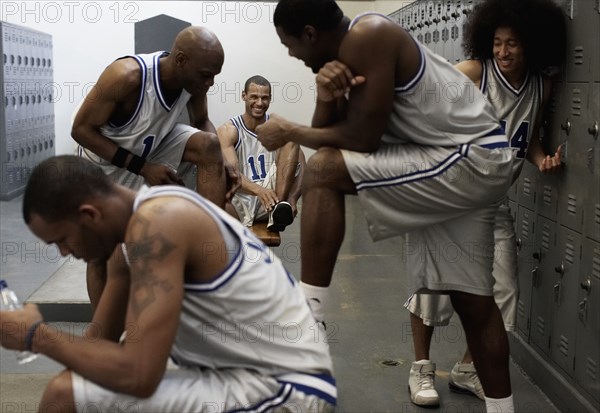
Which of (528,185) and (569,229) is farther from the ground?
(528,185)

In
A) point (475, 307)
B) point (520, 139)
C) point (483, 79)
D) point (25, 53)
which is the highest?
point (25, 53)

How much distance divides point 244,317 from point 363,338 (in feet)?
6.73

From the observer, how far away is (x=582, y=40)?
2.65m

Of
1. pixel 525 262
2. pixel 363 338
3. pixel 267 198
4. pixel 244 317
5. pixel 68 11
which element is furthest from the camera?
pixel 68 11

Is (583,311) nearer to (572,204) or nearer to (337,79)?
(572,204)

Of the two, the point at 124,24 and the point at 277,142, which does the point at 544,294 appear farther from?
the point at 124,24

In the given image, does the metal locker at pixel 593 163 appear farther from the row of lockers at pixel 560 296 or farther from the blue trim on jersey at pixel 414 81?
the blue trim on jersey at pixel 414 81

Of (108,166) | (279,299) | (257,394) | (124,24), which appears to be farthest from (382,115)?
(124,24)

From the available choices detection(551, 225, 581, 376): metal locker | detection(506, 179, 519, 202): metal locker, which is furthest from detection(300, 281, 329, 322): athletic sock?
detection(506, 179, 519, 202): metal locker

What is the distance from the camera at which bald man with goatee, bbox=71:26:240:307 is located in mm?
2951

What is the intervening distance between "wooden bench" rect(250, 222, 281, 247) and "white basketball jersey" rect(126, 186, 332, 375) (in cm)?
211

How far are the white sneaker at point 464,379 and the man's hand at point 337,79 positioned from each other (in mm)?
1309

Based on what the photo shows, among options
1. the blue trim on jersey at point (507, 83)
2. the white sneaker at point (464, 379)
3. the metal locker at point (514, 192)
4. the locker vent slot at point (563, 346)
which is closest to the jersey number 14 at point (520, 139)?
the blue trim on jersey at point (507, 83)

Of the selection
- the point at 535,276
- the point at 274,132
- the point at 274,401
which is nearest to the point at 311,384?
the point at 274,401
